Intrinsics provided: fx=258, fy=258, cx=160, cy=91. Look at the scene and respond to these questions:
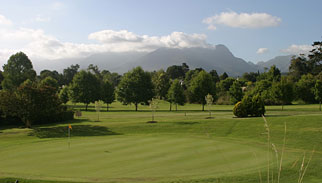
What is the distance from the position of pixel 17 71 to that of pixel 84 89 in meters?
27.6

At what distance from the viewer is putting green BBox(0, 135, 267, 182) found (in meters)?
12.7

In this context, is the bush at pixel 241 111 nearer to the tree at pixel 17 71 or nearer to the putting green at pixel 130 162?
the putting green at pixel 130 162

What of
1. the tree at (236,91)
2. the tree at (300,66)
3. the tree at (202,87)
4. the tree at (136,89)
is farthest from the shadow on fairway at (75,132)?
the tree at (300,66)

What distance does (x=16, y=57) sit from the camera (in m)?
86.2

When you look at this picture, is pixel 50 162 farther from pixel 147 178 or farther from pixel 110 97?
pixel 110 97

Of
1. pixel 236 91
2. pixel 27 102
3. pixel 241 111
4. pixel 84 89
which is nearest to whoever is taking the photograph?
pixel 27 102

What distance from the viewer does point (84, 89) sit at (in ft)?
249

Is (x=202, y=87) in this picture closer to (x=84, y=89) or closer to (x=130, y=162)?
(x=84, y=89)

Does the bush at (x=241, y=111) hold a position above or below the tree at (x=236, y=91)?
below

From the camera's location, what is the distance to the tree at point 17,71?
82869mm

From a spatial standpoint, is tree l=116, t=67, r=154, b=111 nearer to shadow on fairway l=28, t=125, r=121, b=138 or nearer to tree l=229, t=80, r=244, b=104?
tree l=229, t=80, r=244, b=104

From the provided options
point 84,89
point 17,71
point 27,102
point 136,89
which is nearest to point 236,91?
point 136,89

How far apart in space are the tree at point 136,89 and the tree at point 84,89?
8224mm

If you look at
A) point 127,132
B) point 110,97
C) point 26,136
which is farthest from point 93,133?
point 110,97
